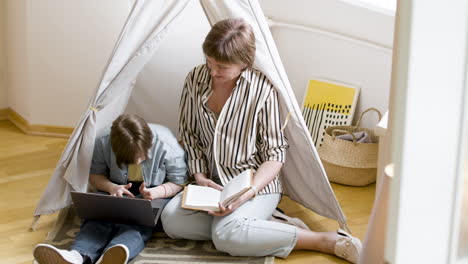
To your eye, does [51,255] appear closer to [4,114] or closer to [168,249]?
[168,249]

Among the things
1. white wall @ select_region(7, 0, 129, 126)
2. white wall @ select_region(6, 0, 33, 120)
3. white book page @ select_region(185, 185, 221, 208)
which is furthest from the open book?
white wall @ select_region(6, 0, 33, 120)

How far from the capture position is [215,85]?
244cm

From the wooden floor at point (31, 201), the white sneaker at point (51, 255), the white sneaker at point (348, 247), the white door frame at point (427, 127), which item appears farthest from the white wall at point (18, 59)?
the white door frame at point (427, 127)

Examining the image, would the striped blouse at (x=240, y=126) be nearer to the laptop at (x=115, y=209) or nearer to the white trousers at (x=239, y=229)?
the white trousers at (x=239, y=229)

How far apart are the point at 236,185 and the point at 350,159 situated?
28.7 inches

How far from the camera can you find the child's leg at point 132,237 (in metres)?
2.23

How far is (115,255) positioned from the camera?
2123 mm

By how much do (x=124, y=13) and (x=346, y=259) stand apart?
1.57 metres

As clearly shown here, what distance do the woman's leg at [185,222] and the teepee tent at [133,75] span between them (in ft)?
1.12

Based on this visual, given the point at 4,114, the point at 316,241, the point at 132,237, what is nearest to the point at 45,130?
the point at 4,114

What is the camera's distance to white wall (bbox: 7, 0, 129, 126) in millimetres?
3162

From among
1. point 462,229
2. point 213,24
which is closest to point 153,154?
point 213,24

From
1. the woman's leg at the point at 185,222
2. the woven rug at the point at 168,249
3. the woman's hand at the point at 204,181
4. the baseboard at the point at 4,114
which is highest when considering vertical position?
the baseboard at the point at 4,114

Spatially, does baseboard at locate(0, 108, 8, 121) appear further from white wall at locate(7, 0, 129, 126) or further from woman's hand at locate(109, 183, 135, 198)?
woman's hand at locate(109, 183, 135, 198)
